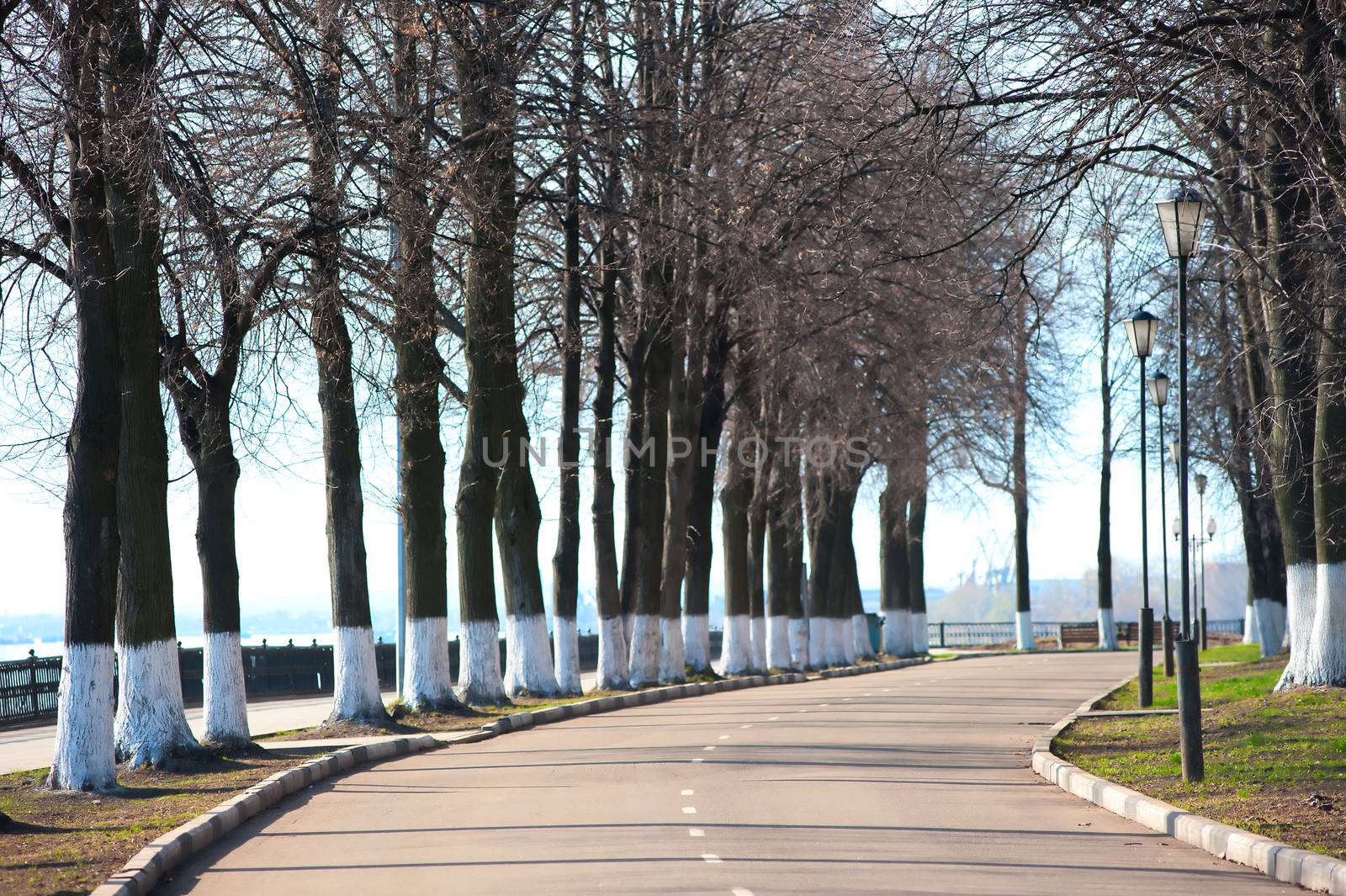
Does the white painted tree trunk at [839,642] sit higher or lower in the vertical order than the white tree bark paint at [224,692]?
lower

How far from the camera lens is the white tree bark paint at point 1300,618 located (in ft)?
61.5

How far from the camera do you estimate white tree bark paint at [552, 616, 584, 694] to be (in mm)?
28734

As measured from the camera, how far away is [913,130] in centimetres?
1501

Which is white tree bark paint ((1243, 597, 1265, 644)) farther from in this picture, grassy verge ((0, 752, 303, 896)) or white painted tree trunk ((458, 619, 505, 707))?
grassy verge ((0, 752, 303, 896))

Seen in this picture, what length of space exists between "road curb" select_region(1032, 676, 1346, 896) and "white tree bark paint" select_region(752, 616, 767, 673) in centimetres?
2305

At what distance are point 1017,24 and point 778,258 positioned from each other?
13.1m

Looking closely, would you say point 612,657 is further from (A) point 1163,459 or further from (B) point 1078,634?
(B) point 1078,634

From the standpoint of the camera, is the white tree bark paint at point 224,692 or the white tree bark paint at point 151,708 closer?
the white tree bark paint at point 151,708

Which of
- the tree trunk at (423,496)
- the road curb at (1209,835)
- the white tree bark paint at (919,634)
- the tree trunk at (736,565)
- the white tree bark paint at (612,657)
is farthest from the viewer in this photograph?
the white tree bark paint at (919,634)

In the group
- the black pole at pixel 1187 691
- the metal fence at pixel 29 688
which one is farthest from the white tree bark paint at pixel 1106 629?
the black pole at pixel 1187 691

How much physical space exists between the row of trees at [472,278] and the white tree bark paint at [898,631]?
19.1 m

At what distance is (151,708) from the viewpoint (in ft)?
52.3

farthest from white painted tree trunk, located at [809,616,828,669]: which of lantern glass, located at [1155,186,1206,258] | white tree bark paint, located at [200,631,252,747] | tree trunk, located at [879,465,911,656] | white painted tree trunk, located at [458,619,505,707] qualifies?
lantern glass, located at [1155,186,1206,258]

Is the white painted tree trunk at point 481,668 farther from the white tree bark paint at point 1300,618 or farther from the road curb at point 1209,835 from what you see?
the white tree bark paint at point 1300,618
